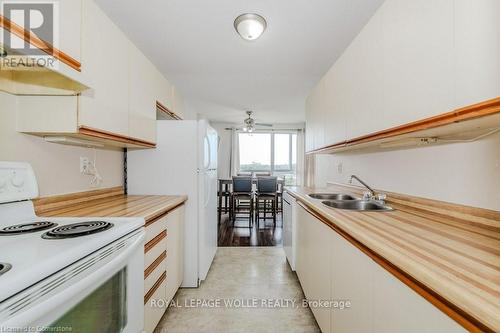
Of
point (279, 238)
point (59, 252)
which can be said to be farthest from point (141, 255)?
point (279, 238)

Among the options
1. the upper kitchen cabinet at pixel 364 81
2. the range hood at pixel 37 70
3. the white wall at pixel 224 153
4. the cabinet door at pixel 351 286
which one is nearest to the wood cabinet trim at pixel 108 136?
the range hood at pixel 37 70

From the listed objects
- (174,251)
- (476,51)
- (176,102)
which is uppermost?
(176,102)

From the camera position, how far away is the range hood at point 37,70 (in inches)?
34.5

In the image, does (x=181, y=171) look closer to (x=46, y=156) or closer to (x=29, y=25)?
(x=46, y=156)

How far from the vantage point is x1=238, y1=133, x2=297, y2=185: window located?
6.50m

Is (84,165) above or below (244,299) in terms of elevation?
above

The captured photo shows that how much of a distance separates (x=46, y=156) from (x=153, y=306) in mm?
1145

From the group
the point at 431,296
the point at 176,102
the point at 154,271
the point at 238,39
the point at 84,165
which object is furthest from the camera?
the point at 176,102

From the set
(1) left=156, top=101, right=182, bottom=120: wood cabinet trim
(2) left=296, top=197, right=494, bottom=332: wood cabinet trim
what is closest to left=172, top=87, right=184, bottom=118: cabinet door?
(1) left=156, top=101, right=182, bottom=120: wood cabinet trim

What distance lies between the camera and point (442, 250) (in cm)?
74

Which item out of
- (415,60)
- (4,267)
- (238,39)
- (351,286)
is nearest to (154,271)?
(4,267)

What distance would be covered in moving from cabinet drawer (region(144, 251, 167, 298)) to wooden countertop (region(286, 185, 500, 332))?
1.11 meters

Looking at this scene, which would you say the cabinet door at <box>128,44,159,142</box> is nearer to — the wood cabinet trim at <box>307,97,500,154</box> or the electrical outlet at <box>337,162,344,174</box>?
the wood cabinet trim at <box>307,97,500,154</box>

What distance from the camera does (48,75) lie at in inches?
42.6
